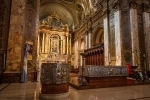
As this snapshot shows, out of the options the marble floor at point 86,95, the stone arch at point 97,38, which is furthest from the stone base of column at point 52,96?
the stone arch at point 97,38

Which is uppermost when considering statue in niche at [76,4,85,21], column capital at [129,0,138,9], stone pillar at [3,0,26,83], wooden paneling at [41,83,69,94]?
statue in niche at [76,4,85,21]

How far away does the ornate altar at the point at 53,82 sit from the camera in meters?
3.16

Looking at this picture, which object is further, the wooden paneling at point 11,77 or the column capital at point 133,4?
the column capital at point 133,4

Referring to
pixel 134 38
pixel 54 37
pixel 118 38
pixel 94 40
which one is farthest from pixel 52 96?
pixel 54 37

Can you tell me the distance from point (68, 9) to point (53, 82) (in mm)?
14542

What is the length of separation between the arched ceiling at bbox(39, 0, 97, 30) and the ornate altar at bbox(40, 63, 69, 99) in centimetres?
1127

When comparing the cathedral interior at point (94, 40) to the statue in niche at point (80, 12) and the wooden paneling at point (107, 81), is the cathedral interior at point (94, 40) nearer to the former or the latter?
the wooden paneling at point (107, 81)

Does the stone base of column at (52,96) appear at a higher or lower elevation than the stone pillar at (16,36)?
lower

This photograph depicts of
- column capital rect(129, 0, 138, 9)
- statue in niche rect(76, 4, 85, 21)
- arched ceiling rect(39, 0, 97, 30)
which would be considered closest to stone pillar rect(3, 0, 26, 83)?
column capital rect(129, 0, 138, 9)

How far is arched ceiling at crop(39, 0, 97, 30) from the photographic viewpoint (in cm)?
1457

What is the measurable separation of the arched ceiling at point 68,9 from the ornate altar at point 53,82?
11.3 m

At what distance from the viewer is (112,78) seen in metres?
5.55

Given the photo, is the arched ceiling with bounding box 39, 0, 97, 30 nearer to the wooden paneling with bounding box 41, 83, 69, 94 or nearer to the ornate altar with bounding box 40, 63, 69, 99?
the ornate altar with bounding box 40, 63, 69, 99

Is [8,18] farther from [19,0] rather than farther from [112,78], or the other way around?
[112,78]
